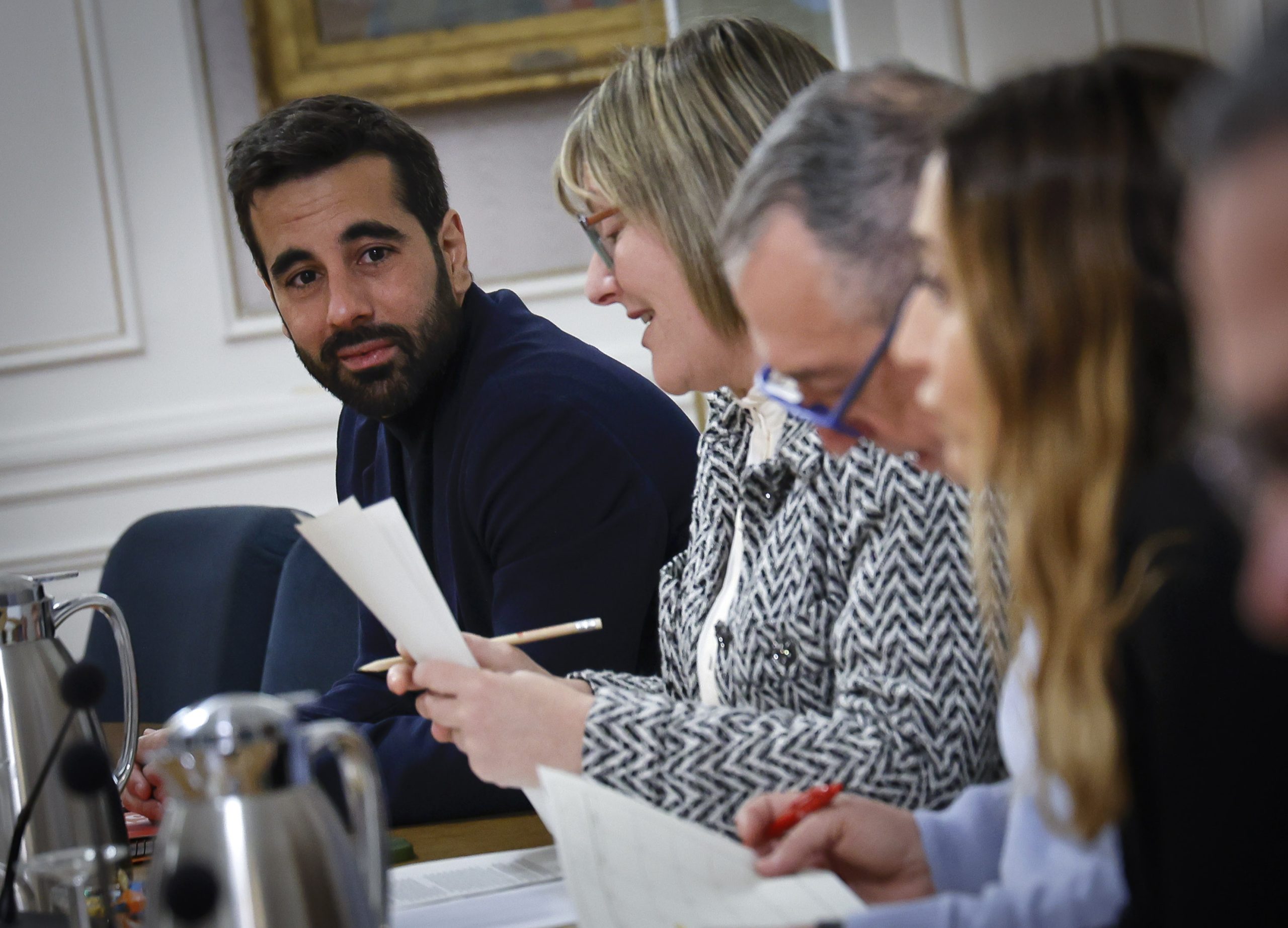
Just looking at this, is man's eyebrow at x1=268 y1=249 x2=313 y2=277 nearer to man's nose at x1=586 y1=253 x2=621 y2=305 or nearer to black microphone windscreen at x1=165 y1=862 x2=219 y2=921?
man's nose at x1=586 y1=253 x2=621 y2=305

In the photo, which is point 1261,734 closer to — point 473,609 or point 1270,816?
point 1270,816

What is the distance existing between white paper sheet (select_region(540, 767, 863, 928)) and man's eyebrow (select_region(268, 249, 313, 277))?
1.23 metres

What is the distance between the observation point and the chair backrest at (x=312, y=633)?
1.98 metres

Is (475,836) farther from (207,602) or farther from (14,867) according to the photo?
(207,602)

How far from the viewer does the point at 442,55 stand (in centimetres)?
293

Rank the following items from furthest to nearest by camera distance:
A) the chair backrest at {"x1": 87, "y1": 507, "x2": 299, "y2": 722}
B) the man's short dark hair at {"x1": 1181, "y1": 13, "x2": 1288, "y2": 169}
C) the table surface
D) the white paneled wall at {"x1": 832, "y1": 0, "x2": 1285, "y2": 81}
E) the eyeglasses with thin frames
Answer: the white paneled wall at {"x1": 832, "y1": 0, "x2": 1285, "y2": 81} → the chair backrest at {"x1": 87, "y1": 507, "x2": 299, "y2": 722} → the eyeglasses with thin frames → the table surface → the man's short dark hair at {"x1": 1181, "y1": 13, "x2": 1288, "y2": 169}

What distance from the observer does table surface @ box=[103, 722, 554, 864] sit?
1.25 meters

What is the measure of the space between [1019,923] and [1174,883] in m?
0.19

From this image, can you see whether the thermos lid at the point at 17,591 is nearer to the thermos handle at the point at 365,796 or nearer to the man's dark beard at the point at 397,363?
the thermos handle at the point at 365,796

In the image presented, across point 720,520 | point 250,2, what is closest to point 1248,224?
point 720,520

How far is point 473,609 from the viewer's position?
5.99 feet

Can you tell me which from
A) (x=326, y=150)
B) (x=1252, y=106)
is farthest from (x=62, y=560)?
(x=1252, y=106)

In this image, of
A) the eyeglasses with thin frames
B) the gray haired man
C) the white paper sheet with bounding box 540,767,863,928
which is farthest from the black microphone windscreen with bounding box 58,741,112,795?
the eyeglasses with thin frames

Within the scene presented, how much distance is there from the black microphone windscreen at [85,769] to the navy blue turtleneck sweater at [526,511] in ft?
1.97
